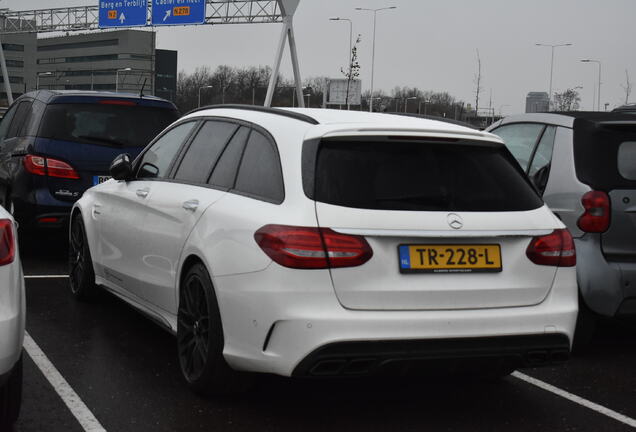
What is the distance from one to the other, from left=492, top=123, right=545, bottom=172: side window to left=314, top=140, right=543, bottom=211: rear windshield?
2.26 metres

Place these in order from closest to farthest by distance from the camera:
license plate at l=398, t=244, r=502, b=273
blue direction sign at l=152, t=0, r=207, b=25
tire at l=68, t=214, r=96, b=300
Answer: license plate at l=398, t=244, r=502, b=273 → tire at l=68, t=214, r=96, b=300 → blue direction sign at l=152, t=0, r=207, b=25

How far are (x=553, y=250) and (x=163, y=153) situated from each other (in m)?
2.75

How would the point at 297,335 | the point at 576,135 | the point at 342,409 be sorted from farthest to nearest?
the point at 576,135
the point at 342,409
the point at 297,335

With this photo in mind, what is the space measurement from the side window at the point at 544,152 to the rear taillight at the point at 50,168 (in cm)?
471

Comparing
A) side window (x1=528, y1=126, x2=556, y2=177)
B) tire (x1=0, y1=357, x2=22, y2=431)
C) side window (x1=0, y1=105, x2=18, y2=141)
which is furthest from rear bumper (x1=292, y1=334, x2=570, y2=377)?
side window (x1=0, y1=105, x2=18, y2=141)

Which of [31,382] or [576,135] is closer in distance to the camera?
[31,382]

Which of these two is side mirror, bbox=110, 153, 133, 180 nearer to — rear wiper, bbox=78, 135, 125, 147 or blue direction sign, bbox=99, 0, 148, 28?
rear wiper, bbox=78, 135, 125, 147

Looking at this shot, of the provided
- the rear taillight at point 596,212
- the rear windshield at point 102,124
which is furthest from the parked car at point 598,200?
the rear windshield at point 102,124

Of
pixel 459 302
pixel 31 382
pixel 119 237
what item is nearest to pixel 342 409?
pixel 459 302

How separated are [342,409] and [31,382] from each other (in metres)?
1.73

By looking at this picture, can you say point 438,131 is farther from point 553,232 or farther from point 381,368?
point 381,368

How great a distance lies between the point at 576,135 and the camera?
6480 millimetres

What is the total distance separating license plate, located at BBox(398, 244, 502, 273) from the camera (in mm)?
4414

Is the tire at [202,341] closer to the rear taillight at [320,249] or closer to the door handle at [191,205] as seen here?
the door handle at [191,205]
